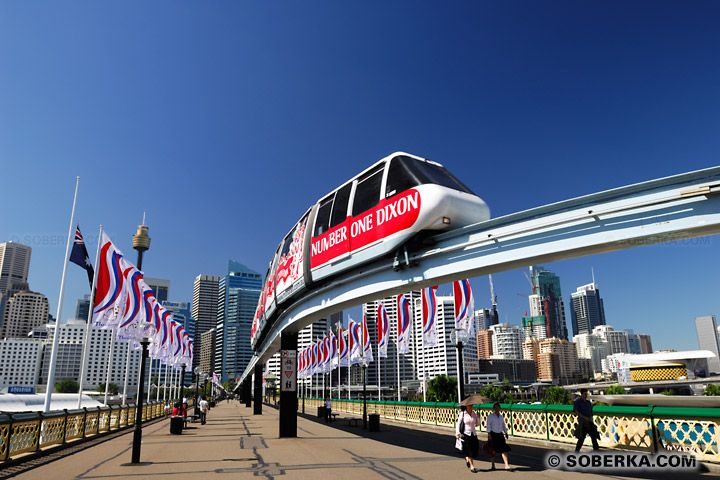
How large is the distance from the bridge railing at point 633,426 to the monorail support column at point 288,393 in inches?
335

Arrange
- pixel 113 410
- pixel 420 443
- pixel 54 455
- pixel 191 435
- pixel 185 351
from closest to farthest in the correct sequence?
pixel 54 455, pixel 420 443, pixel 191 435, pixel 113 410, pixel 185 351

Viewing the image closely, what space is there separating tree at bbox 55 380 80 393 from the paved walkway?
646ft

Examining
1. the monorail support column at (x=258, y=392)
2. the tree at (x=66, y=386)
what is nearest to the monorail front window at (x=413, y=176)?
the monorail support column at (x=258, y=392)

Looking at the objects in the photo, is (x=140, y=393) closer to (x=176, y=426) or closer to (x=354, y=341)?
(x=176, y=426)

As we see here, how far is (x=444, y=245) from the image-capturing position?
1327cm

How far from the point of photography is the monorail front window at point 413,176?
13.4 meters

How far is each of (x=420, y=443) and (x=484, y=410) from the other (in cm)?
365

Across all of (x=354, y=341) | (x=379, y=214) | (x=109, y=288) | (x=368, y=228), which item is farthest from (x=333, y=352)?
(x=379, y=214)

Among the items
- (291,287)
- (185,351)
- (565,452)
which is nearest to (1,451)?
(291,287)

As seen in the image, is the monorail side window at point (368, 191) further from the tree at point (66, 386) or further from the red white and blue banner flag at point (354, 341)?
the tree at point (66, 386)

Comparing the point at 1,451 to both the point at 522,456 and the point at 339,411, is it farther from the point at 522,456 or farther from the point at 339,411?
the point at 339,411

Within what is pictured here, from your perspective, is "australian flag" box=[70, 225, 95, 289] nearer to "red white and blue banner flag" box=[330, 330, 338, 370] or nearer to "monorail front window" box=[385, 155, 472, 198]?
"monorail front window" box=[385, 155, 472, 198]

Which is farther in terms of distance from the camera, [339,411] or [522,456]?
[339,411]

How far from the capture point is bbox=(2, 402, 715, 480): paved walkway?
1227 centimetres
